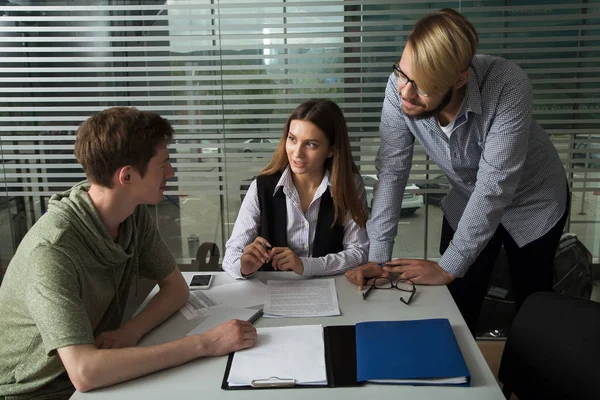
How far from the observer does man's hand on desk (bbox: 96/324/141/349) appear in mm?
1508

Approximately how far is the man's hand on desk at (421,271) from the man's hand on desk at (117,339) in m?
0.81

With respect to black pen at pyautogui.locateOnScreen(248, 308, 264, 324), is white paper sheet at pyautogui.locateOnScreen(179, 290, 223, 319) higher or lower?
lower

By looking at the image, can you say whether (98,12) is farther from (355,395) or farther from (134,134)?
(355,395)

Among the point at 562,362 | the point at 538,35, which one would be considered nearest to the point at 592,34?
the point at 538,35

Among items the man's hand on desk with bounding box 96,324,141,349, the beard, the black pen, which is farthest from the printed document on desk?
the beard

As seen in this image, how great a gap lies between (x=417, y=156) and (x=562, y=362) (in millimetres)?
2004

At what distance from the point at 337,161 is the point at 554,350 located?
3.60 feet

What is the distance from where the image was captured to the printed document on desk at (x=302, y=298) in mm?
1689

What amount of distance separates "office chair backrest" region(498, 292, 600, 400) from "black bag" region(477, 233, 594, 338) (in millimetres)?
1710

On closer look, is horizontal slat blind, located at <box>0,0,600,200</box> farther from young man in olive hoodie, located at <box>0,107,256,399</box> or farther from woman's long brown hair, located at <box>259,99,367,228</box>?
young man in olive hoodie, located at <box>0,107,256,399</box>

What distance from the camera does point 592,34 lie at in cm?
313

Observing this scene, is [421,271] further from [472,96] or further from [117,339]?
[117,339]

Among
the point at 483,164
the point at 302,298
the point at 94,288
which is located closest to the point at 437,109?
the point at 483,164

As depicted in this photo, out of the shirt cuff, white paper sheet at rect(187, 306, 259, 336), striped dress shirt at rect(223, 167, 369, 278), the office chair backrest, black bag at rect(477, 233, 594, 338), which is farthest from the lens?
black bag at rect(477, 233, 594, 338)
